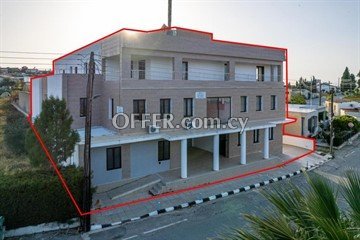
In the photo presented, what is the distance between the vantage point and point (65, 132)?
37.3 feet

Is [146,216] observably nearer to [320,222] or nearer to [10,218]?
[10,218]

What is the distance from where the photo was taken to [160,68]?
53.9 feet

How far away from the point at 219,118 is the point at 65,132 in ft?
31.3

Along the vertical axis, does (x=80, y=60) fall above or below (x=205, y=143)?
above

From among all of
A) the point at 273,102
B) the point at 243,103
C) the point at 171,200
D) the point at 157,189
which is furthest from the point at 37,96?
the point at 273,102

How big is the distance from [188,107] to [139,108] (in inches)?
120

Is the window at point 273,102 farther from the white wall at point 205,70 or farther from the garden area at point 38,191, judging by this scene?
the garden area at point 38,191

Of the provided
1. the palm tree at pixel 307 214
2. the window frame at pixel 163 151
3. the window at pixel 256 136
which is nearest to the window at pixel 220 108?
the window at pixel 256 136

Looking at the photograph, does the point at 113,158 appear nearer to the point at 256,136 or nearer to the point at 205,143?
the point at 205,143

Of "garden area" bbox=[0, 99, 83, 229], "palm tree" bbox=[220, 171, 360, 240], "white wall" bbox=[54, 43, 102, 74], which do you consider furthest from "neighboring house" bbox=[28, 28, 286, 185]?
"palm tree" bbox=[220, 171, 360, 240]

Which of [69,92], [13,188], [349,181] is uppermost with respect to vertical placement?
[69,92]

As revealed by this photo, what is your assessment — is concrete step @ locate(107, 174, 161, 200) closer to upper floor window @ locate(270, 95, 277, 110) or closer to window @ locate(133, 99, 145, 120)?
window @ locate(133, 99, 145, 120)

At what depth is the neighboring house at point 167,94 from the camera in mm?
14445

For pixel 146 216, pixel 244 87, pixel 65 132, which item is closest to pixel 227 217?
pixel 146 216
